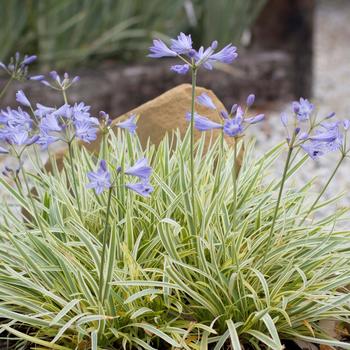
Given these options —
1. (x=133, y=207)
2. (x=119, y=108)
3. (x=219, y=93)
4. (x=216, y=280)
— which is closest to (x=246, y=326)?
(x=216, y=280)

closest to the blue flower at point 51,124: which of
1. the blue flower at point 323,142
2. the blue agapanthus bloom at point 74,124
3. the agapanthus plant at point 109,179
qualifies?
the blue agapanthus bloom at point 74,124

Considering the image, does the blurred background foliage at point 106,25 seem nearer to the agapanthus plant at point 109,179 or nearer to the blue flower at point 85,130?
the blue flower at point 85,130

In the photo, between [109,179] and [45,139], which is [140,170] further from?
[45,139]

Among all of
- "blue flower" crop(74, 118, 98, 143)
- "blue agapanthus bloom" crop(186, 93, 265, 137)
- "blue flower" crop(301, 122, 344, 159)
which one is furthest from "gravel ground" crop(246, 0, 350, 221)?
"blue flower" crop(74, 118, 98, 143)

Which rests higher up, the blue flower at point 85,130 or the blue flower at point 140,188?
the blue flower at point 85,130

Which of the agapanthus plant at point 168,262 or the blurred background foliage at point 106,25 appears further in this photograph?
the blurred background foliage at point 106,25

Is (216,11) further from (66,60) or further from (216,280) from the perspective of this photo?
(216,280)

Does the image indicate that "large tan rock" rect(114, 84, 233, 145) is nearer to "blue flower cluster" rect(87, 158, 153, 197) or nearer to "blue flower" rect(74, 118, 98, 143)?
"blue flower" rect(74, 118, 98, 143)

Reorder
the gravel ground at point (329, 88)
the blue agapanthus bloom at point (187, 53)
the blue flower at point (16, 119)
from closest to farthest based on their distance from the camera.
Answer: the blue agapanthus bloom at point (187, 53) → the blue flower at point (16, 119) → the gravel ground at point (329, 88)
